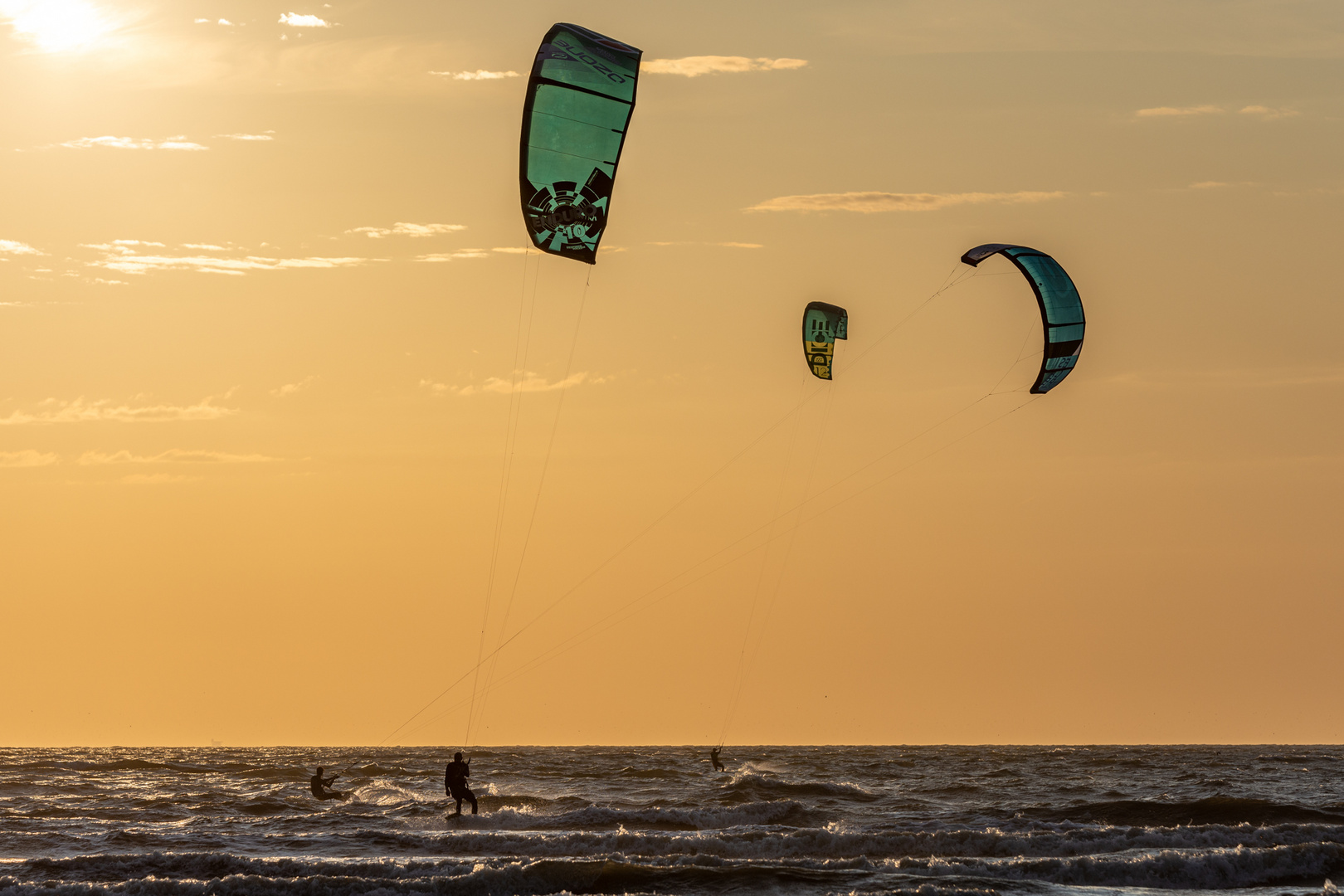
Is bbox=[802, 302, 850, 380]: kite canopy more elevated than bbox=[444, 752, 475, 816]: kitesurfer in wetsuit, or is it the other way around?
bbox=[802, 302, 850, 380]: kite canopy

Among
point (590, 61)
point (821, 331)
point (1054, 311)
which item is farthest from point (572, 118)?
point (821, 331)

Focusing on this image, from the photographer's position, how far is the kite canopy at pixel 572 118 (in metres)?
12.8

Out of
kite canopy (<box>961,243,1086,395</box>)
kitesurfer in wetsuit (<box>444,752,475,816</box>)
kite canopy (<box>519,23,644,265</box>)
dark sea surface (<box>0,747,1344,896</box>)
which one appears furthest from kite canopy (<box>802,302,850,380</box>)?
kite canopy (<box>519,23,644,265</box>)

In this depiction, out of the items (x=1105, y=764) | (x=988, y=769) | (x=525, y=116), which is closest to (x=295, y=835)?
(x=525, y=116)

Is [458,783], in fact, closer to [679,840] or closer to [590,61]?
[679,840]

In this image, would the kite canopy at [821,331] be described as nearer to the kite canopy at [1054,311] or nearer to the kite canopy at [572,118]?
the kite canopy at [1054,311]

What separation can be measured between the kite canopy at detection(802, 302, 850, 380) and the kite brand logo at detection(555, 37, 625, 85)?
1298 centimetres

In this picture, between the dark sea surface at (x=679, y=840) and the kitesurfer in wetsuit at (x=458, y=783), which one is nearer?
the dark sea surface at (x=679, y=840)

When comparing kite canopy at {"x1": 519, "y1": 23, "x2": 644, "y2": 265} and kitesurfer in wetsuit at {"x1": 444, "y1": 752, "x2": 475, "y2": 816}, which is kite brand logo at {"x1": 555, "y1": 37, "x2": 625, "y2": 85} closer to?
kite canopy at {"x1": 519, "y1": 23, "x2": 644, "y2": 265}

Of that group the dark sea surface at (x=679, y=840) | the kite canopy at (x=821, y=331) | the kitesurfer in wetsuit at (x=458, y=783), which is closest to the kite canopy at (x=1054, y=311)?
the kite canopy at (x=821, y=331)

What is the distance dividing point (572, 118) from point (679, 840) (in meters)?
9.84

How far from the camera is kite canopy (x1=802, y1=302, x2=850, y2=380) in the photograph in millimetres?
25391

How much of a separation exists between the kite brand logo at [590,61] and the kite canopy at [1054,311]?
9.16 meters

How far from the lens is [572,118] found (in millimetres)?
12844
